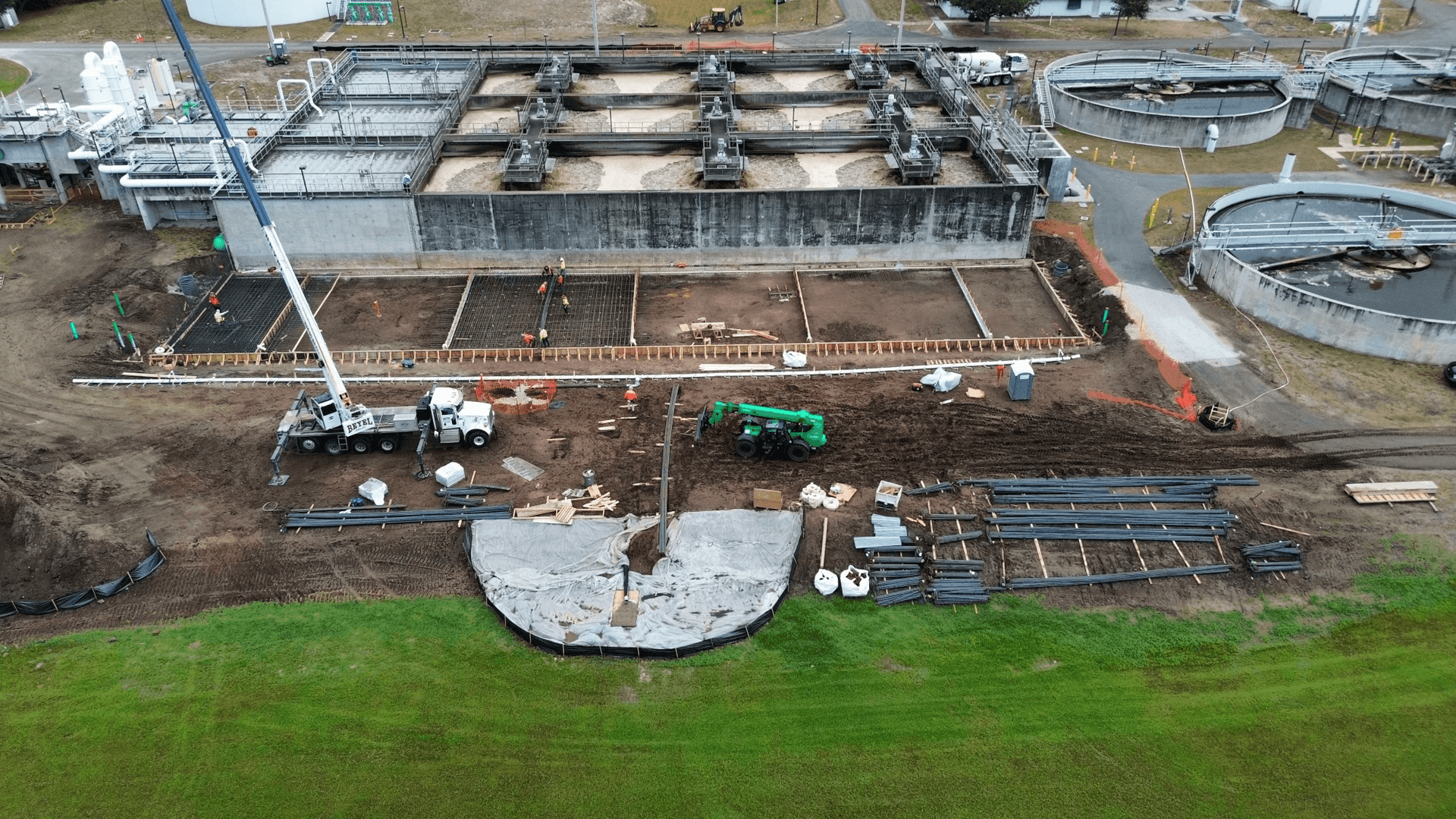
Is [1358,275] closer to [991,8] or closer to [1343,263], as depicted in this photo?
[1343,263]

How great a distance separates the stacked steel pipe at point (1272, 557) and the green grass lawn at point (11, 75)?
7859 centimetres

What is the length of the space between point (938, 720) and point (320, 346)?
873 inches

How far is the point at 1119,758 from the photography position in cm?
2289

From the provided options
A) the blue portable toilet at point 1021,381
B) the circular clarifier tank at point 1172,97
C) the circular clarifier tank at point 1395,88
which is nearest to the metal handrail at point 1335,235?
the blue portable toilet at point 1021,381

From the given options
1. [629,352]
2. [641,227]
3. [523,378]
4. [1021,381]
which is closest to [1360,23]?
[1021,381]

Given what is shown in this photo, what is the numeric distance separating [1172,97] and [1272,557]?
149 feet

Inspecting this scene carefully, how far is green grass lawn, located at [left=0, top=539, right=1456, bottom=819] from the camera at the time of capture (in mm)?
22078

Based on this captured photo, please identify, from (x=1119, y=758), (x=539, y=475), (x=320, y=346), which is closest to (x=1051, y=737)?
(x=1119, y=758)

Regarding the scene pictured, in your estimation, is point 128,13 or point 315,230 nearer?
point 315,230

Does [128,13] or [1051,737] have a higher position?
[128,13]

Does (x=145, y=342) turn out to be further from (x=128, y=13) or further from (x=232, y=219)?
(x=128, y=13)

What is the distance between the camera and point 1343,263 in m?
43.2

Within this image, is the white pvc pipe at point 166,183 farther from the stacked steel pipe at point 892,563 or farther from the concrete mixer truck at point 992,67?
the concrete mixer truck at point 992,67

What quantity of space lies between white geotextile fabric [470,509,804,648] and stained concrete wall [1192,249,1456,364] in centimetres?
2421
